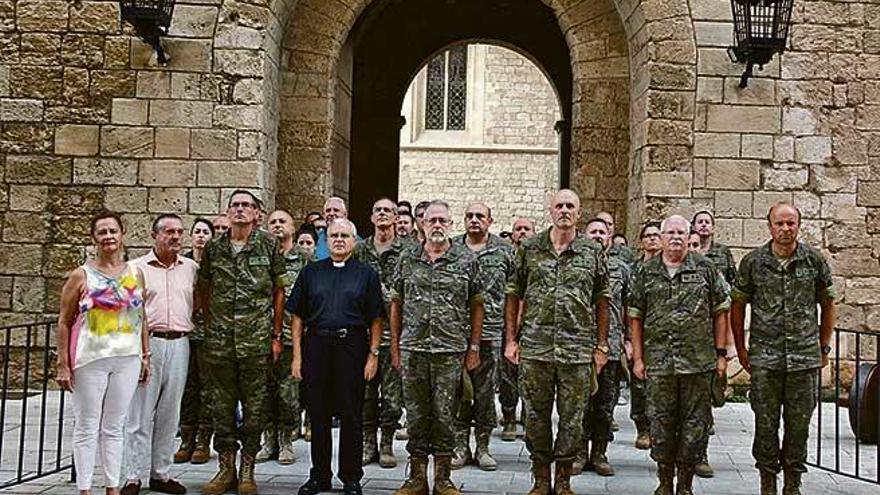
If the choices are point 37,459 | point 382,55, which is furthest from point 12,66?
point 382,55

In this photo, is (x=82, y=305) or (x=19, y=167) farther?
(x=19, y=167)

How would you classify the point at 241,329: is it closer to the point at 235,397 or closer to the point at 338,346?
the point at 235,397

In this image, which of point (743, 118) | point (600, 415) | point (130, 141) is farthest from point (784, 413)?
point (130, 141)

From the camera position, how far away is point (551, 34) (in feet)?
47.2

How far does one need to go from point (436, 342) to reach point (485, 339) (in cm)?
111

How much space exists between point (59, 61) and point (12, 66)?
401 millimetres

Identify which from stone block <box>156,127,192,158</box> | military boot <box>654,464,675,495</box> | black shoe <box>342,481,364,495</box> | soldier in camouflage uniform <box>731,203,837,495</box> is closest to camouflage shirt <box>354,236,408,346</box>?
black shoe <box>342,481,364,495</box>

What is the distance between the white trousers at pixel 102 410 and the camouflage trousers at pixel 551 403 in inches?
80.1

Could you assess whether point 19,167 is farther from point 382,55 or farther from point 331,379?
point 382,55

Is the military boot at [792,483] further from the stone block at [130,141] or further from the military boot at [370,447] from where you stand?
the stone block at [130,141]

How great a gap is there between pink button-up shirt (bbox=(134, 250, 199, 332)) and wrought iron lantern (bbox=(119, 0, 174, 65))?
3052mm

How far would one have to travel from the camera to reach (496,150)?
24.2m

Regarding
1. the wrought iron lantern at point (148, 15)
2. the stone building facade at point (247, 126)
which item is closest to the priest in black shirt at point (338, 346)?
the stone building facade at point (247, 126)

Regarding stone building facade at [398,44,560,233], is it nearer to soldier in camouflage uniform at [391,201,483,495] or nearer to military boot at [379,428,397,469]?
military boot at [379,428,397,469]
